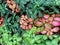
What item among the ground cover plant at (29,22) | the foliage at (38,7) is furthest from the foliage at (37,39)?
the foliage at (38,7)

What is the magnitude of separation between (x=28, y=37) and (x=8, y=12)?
1.82 ft

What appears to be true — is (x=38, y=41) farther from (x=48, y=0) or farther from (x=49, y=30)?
(x=48, y=0)

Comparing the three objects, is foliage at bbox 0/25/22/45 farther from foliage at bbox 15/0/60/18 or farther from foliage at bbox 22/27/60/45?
foliage at bbox 15/0/60/18

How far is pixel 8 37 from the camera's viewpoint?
11.6ft

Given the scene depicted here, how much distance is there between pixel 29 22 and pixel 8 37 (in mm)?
440

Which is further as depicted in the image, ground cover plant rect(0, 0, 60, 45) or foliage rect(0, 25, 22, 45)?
foliage rect(0, 25, 22, 45)

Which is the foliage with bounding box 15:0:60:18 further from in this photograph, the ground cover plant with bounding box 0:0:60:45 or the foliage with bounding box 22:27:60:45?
the foliage with bounding box 22:27:60:45

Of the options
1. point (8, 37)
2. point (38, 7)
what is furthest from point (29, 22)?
point (8, 37)

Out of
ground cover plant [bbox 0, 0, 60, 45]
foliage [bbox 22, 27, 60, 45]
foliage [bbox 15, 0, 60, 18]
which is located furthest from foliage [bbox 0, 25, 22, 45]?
foliage [bbox 15, 0, 60, 18]

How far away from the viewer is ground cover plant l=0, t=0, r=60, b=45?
319 cm

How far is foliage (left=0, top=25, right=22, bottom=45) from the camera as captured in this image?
3.45 m

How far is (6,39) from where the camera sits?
354 centimetres

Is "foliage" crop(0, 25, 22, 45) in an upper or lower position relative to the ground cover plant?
lower

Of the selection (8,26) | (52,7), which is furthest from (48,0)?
(8,26)
